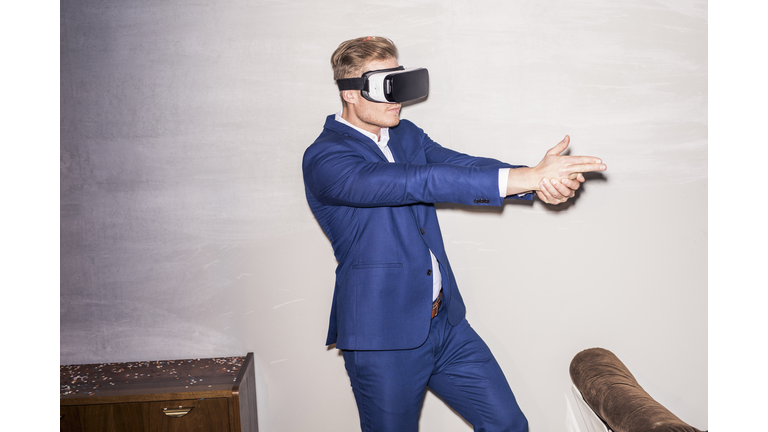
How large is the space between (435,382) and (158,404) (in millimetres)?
1058

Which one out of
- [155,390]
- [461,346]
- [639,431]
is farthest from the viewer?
[155,390]

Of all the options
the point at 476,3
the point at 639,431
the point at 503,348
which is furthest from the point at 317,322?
the point at 476,3

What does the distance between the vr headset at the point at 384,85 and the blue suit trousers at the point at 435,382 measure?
77 centimetres

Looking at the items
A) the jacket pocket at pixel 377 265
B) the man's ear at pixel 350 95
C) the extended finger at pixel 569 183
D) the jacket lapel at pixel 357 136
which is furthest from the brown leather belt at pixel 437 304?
the man's ear at pixel 350 95

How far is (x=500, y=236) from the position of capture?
2.29 m

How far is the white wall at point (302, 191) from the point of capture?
2160 mm

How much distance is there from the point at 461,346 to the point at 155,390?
3.87ft

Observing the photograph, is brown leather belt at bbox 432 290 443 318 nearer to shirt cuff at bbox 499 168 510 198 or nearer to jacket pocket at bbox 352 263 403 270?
jacket pocket at bbox 352 263 403 270

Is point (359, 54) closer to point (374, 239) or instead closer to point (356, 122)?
point (356, 122)

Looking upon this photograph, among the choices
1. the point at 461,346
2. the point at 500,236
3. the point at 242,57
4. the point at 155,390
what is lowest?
the point at 155,390

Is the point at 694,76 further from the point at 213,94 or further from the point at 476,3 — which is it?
the point at 213,94

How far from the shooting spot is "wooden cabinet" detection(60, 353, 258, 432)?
6.67 ft

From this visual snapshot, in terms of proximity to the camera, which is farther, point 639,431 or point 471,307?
point 471,307

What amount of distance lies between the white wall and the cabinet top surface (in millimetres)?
65
